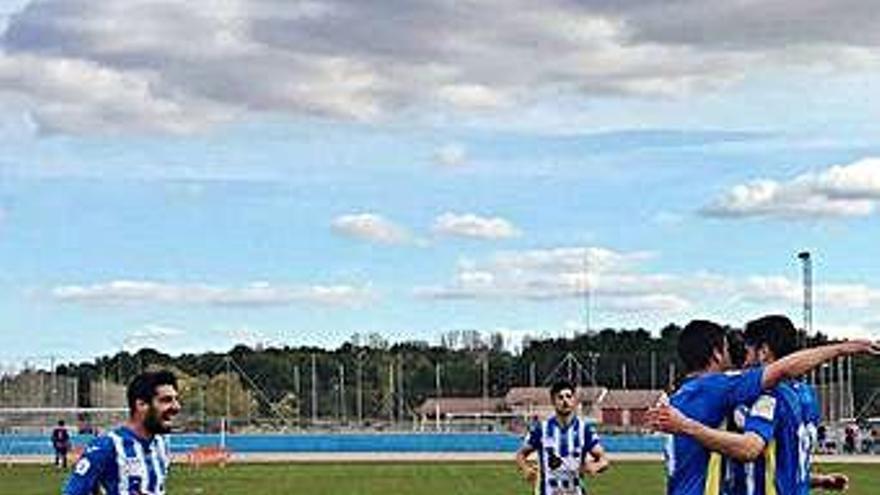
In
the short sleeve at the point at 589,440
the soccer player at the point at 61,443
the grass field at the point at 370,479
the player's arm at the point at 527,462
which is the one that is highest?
the short sleeve at the point at 589,440

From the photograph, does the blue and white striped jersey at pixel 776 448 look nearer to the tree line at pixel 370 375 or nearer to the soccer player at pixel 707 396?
the soccer player at pixel 707 396

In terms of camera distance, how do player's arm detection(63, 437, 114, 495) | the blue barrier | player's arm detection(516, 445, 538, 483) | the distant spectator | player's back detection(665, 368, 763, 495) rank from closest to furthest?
player's back detection(665, 368, 763, 495) → player's arm detection(63, 437, 114, 495) → player's arm detection(516, 445, 538, 483) → the distant spectator → the blue barrier

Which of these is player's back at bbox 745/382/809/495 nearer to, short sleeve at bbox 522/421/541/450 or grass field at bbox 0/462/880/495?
short sleeve at bbox 522/421/541/450

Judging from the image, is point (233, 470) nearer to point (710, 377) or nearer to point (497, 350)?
point (710, 377)

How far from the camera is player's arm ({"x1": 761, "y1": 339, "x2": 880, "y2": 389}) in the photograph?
27.1ft

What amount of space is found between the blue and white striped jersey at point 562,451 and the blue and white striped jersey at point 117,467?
20.1ft

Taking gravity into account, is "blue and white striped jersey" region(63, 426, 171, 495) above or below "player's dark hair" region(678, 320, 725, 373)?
below

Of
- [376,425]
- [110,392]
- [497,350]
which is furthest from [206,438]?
[497,350]

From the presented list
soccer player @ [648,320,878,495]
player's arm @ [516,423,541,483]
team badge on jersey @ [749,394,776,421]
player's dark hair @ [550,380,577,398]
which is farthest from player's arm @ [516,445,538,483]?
team badge on jersey @ [749,394,776,421]

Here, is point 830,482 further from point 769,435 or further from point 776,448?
point 769,435

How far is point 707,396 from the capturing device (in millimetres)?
8547

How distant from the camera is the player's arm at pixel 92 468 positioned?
11.1 meters

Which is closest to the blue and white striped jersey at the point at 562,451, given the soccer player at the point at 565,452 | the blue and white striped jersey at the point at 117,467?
the soccer player at the point at 565,452

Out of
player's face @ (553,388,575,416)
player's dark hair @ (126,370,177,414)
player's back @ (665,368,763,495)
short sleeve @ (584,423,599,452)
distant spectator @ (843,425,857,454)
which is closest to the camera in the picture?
player's back @ (665,368,763,495)
